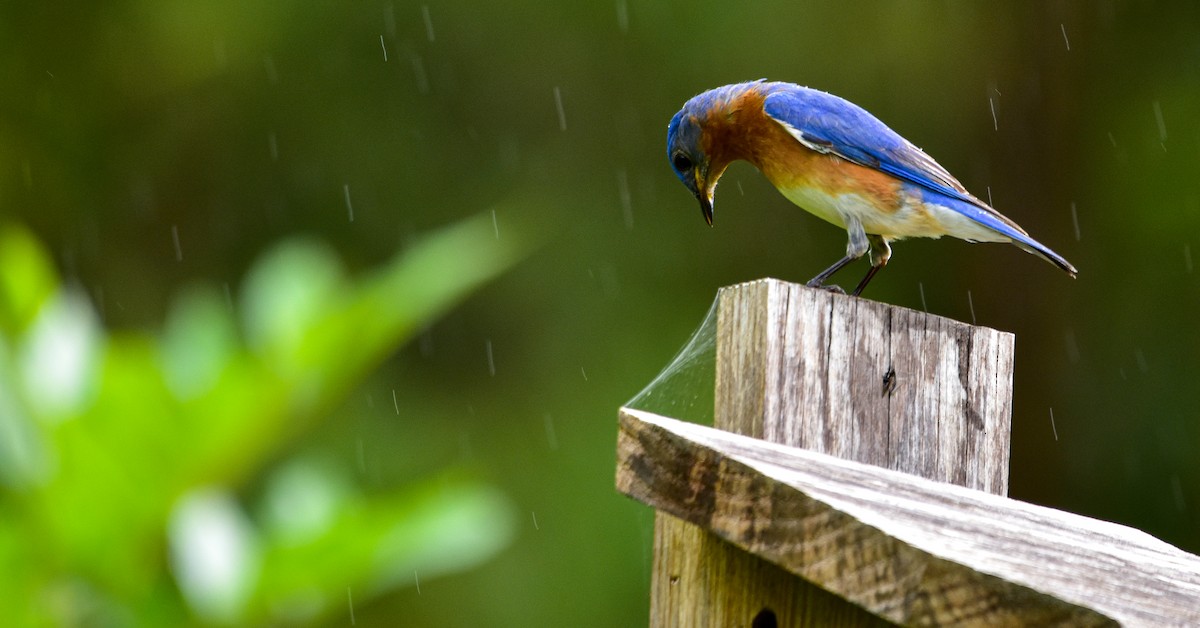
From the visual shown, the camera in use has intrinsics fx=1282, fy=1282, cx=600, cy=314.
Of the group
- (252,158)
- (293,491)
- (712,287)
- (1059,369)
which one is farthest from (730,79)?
(293,491)

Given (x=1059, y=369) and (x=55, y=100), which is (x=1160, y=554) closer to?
(x=1059, y=369)

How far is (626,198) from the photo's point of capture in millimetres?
5949

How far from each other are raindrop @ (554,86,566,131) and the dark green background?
0.01m

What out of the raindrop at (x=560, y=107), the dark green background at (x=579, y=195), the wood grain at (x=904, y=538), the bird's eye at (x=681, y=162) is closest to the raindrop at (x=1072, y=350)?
the dark green background at (x=579, y=195)

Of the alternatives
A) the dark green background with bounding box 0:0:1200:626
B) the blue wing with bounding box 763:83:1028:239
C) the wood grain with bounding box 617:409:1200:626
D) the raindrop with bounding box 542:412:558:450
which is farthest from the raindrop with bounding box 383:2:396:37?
the wood grain with bounding box 617:409:1200:626

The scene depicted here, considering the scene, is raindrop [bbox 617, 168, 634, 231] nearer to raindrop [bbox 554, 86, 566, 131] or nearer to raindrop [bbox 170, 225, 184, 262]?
raindrop [bbox 554, 86, 566, 131]

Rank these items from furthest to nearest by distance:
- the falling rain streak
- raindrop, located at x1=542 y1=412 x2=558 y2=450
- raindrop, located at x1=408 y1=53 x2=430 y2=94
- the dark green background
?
raindrop, located at x1=408 y1=53 x2=430 y2=94 → raindrop, located at x1=542 y1=412 x2=558 y2=450 → the falling rain streak → the dark green background

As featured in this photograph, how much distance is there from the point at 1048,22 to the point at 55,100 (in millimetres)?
4599

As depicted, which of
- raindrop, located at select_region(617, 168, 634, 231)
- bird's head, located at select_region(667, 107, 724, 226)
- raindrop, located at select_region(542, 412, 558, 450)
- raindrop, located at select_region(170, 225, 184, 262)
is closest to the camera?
bird's head, located at select_region(667, 107, 724, 226)

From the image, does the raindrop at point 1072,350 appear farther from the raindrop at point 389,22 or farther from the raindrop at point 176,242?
the raindrop at point 176,242

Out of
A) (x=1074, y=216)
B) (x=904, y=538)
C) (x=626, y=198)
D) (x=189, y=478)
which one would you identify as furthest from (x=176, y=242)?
(x=189, y=478)

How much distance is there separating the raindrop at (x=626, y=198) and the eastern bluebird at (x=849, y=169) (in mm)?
2781

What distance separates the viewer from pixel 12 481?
78cm

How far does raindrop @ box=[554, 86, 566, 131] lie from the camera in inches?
244
